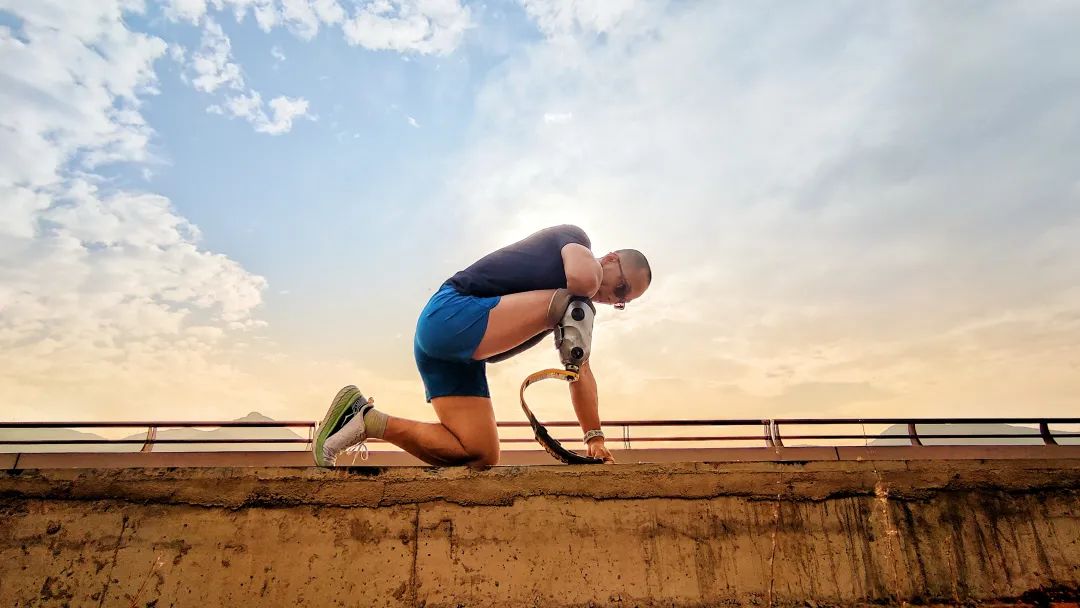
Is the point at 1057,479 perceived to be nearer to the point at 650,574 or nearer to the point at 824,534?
the point at 824,534

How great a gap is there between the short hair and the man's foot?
1386 mm

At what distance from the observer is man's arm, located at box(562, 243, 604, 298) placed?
2428 millimetres

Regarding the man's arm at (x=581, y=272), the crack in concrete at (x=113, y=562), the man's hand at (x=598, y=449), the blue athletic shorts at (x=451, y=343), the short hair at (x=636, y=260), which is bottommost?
the crack in concrete at (x=113, y=562)

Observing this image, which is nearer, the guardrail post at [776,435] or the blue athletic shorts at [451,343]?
the blue athletic shorts at [451,343]

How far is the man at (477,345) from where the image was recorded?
2.38 m

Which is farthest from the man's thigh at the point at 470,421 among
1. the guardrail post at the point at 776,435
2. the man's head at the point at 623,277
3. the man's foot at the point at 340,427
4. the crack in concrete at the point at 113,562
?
the guardrail post at the point at 776,435

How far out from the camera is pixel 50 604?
157 cm

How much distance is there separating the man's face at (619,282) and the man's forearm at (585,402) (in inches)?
17.2

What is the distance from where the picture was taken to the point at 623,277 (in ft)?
8.96

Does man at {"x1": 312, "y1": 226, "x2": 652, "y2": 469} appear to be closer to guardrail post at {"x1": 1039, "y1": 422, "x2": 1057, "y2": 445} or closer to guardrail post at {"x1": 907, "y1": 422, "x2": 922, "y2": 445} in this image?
guardrail post at {"x1": 907, "y1": 422, "x2": 922, "y2": 445}

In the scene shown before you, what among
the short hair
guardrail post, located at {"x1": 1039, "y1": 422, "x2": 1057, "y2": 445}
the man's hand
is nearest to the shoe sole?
the man's hand

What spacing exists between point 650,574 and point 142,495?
1580 mm

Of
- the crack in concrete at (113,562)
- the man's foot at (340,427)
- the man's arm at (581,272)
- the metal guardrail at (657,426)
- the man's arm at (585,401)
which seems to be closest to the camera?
the crack in concrete at (113,562)

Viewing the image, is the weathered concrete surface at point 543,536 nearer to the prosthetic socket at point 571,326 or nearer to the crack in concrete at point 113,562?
the crack in concrete at point 113,562
